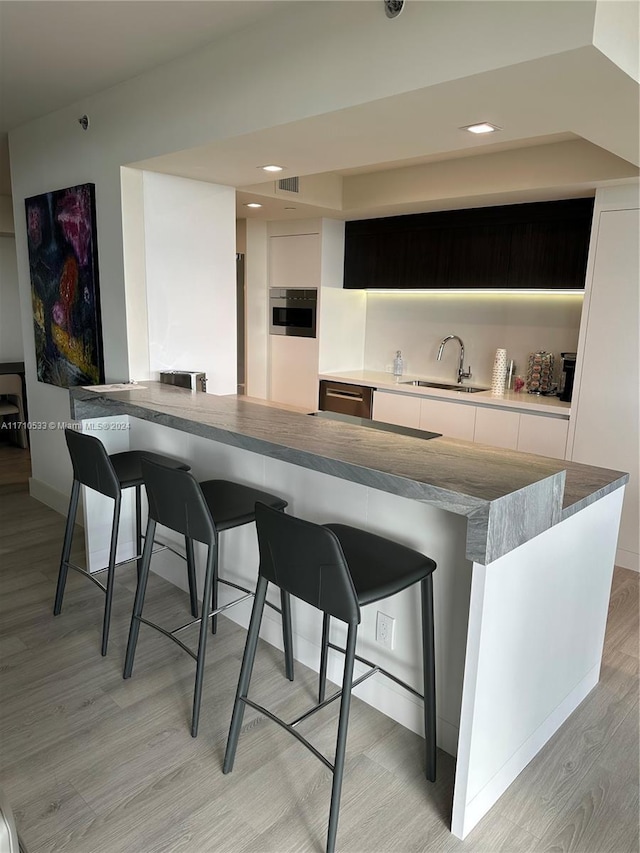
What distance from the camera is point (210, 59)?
266 cm

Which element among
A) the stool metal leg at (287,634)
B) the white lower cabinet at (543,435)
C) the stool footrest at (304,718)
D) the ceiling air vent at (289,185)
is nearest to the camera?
the stool footrest at (304,718)

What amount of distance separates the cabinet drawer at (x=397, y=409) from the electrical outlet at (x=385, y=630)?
251 cm

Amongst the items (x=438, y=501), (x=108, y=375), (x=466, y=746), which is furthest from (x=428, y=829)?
(x=108, y=375)

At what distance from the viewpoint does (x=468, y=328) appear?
16.4ft

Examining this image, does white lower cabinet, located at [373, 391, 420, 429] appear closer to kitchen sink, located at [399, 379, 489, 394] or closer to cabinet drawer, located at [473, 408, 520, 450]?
kitchen sink, located at [399, 379, 489, 394]

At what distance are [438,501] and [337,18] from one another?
5.69ft

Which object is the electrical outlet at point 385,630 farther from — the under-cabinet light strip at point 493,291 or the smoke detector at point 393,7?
the under-cabinet light strip at point 493,291

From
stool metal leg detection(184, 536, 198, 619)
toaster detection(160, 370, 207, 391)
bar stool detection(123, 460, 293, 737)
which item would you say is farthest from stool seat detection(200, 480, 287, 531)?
toaster detection(160, 370, 207, 391)

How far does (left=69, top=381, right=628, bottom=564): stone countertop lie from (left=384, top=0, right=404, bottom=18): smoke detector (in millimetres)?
1410

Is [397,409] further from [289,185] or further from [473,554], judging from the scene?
[473,554]

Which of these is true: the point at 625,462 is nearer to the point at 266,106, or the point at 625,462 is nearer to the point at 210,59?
the point at 266,106

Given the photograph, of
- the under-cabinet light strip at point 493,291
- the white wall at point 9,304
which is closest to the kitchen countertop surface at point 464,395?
the under-cabinet light strip at point 493,291

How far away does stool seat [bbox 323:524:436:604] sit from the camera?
1.78 m

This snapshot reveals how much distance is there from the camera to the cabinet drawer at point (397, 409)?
4.74 m
